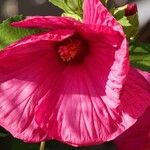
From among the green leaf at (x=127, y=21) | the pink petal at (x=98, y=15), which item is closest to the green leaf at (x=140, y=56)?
the green leaf at (x=127, y=21)

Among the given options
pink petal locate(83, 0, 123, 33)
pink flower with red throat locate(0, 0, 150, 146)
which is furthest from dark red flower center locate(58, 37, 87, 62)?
pink petal locate(83, 0, 123, 33)

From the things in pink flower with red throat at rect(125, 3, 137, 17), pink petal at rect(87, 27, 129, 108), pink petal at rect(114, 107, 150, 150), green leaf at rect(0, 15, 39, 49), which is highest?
pink flower with red throat at rect(125, 3, 137, 17)

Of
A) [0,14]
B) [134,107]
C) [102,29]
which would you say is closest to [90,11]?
[102,29]

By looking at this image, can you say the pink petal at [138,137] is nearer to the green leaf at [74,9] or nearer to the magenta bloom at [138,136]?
the magenta bloom at [138,136]

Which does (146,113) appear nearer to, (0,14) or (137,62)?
(137,62)

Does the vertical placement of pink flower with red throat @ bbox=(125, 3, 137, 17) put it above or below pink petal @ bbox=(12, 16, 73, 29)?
below

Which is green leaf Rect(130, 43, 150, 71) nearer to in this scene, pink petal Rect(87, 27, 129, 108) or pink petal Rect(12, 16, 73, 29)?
pink petal Rect(87, 27, 129, 108)

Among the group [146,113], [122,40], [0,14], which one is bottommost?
[0,14]

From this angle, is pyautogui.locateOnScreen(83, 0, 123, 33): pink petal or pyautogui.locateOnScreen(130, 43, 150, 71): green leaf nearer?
pyautogui.locateOnScreen(83, 0, 123, 33): pink petal
